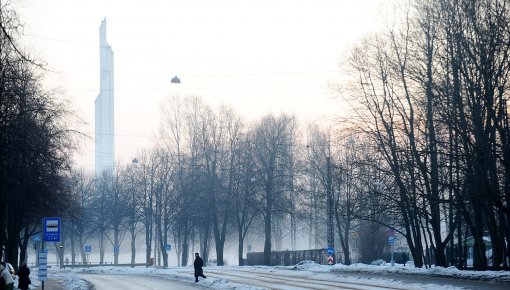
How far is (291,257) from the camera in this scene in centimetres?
7425

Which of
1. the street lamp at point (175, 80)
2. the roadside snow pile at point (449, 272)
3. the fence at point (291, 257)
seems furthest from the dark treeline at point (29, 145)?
the fence at point (291, 257)

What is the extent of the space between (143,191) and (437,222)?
5400 centimetres

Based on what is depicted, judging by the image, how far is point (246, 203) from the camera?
7444 centimetres

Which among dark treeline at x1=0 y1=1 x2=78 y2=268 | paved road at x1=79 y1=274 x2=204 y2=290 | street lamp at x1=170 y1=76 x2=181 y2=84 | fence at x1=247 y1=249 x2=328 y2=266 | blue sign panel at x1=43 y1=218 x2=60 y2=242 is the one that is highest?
street lamp at x1=170 y1=76 x2=181 y2=84

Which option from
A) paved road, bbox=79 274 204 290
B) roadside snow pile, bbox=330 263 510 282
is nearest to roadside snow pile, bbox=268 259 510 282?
roadside snow pile, bbox=330 263 510 282

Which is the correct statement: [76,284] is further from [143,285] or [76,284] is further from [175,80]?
[175,80]

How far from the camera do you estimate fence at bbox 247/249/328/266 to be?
70312mm

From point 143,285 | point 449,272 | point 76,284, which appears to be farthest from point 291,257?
point 449,272

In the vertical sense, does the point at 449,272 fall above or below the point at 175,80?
below

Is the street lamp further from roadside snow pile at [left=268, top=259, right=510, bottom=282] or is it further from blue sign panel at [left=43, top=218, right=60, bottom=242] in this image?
blue sign panel at [left=43, top=218, right=60, bottom=242]

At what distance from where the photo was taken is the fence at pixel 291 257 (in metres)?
70.3

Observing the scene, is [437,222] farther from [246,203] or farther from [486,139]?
[246,203]

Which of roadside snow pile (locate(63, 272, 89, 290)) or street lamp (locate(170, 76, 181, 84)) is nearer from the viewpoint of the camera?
roadside snow pile (locate(63, 272, 89, 290))

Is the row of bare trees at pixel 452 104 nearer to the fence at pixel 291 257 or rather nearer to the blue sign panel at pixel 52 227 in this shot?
the blue sign panel at pixel 52 227
